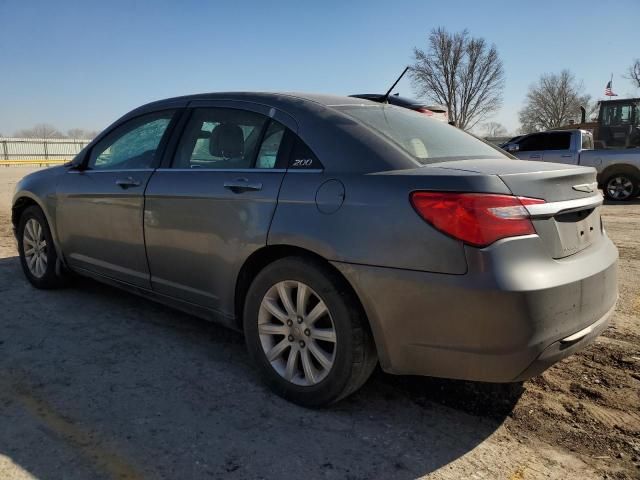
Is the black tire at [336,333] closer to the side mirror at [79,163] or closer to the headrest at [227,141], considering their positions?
the headrest at [227,141]

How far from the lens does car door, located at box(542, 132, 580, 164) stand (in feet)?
41.8

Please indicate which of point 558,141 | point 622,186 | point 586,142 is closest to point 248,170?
point 558,141

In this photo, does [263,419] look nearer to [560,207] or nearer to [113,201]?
[560,207]

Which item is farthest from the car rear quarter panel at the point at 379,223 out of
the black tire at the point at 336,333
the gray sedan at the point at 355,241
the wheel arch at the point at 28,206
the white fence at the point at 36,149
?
the white fence at the point at 36,149

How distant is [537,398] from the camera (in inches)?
118

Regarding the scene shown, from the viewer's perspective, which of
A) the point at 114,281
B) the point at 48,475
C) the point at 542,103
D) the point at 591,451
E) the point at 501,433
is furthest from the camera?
the point at 542,103

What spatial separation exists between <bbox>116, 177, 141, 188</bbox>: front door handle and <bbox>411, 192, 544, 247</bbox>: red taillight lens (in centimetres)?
220

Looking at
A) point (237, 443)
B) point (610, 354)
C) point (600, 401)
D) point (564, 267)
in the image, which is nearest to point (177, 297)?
point (237, 443)

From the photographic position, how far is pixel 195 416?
2.78m

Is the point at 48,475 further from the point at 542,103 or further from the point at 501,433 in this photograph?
the point at 542,103

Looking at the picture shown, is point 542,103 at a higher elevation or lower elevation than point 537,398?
higher

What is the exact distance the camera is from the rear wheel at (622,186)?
1261 centimetres

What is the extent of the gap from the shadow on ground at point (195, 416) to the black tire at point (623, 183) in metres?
11.5

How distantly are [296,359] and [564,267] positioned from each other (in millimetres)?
1410
